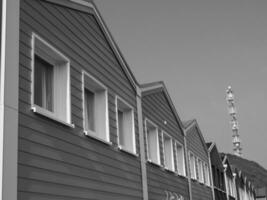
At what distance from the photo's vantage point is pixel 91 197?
336 inches

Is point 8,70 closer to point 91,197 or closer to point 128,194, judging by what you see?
point 91,197

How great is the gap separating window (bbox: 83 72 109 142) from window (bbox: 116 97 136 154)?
53.1 inches

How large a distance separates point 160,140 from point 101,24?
18.1 ft

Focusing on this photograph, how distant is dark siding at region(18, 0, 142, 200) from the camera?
6.61m

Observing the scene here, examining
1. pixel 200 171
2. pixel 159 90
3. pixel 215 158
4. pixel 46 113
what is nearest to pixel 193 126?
pixel 200 171

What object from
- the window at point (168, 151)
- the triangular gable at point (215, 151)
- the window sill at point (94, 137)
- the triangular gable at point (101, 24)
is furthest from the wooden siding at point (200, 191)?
the window sill at point (94, 137)

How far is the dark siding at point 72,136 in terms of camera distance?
21.7 ft

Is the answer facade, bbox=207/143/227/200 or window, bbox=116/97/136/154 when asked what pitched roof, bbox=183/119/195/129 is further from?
window, bbox=116/97/136/154

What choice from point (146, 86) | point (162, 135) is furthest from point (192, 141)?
point (146, 86)

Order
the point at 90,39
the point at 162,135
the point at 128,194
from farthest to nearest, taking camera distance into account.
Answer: the point at 162,135
the point at 128,194
the point at 90,39

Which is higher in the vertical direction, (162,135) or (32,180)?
(162,135)

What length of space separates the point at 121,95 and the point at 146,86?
280 cm

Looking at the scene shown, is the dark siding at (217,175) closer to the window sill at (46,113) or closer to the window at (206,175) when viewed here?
the window at (206,175)

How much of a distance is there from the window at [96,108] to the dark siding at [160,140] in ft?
10.8
